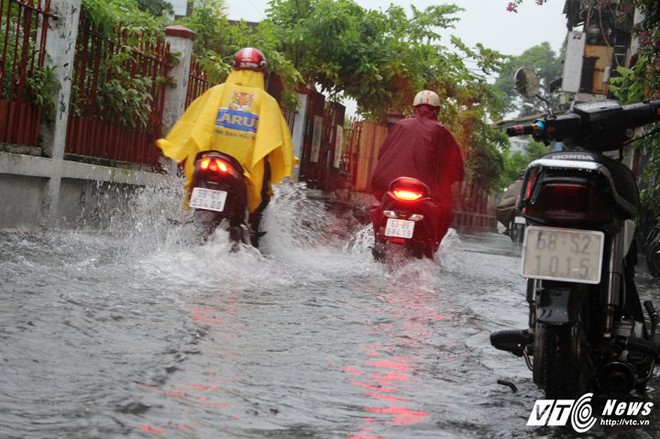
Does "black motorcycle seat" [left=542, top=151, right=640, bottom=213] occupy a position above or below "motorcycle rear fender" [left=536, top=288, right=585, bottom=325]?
above

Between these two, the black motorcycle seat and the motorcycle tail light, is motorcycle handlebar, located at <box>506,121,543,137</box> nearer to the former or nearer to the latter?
the black motorcycle seat

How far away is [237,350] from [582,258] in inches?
62.7

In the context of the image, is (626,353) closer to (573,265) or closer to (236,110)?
(573,265)

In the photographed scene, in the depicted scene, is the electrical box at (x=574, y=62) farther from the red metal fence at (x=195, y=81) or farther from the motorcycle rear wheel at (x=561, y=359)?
the motorcycle rear wheel at (x=561, y=359)

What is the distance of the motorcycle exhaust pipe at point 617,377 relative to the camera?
406cm

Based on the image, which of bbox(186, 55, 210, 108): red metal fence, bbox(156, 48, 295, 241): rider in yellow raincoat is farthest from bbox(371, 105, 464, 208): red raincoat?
bbox(186, 55, 210, 108): red metal fence

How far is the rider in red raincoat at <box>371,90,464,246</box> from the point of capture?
988 cm

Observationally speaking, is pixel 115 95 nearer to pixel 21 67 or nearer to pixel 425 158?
pixel 21 67

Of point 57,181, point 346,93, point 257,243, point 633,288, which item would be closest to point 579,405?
point 633,288

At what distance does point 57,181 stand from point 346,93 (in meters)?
11.3

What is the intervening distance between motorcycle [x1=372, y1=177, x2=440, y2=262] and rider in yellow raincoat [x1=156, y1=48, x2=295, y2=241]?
100 centimetres

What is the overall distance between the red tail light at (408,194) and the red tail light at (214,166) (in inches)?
70.8

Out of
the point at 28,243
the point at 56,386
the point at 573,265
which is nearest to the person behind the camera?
the point at 56,386

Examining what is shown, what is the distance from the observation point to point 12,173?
29.0ft
